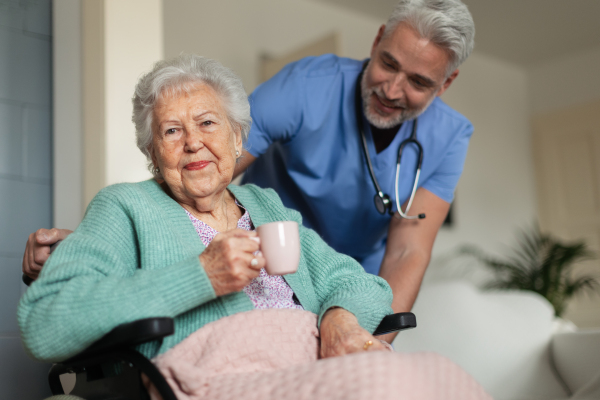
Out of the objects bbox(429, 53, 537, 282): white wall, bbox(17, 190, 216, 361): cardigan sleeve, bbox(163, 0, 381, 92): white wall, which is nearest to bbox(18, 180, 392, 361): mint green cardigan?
bbox(17, 190, 216, 361): cardigan sleeve

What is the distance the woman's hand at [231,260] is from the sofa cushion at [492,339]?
1.44 m

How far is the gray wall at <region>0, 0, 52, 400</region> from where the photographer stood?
62.5 inches

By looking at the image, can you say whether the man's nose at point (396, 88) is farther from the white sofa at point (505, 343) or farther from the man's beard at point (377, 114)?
the white sofa at point (505, 343)

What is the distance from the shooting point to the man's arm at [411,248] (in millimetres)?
1684

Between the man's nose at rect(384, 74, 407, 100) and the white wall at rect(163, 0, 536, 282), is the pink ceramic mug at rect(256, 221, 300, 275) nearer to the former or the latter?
the man's nose at rect(384, 74, 407, 100)

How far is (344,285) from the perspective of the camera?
129cm

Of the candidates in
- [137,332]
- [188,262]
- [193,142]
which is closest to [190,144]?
[193,142]

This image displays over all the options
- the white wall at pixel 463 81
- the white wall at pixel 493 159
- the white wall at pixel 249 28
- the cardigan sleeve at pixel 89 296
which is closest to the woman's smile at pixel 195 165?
the cardigan sleeve at pixel 89 296

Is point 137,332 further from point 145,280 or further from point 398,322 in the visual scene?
point 398,322

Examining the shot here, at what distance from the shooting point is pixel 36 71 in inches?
67.3

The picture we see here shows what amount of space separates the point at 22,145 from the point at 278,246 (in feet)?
3.44

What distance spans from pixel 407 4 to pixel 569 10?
3.31 metres

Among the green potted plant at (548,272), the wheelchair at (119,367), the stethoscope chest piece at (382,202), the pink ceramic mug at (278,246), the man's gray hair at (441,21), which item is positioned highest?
the man's gray hair at (441,21)

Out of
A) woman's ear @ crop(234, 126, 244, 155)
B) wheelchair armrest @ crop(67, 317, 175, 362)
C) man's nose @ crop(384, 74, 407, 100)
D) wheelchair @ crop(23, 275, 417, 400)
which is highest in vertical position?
man's nose @ crop(384, 74, 407, 100)
